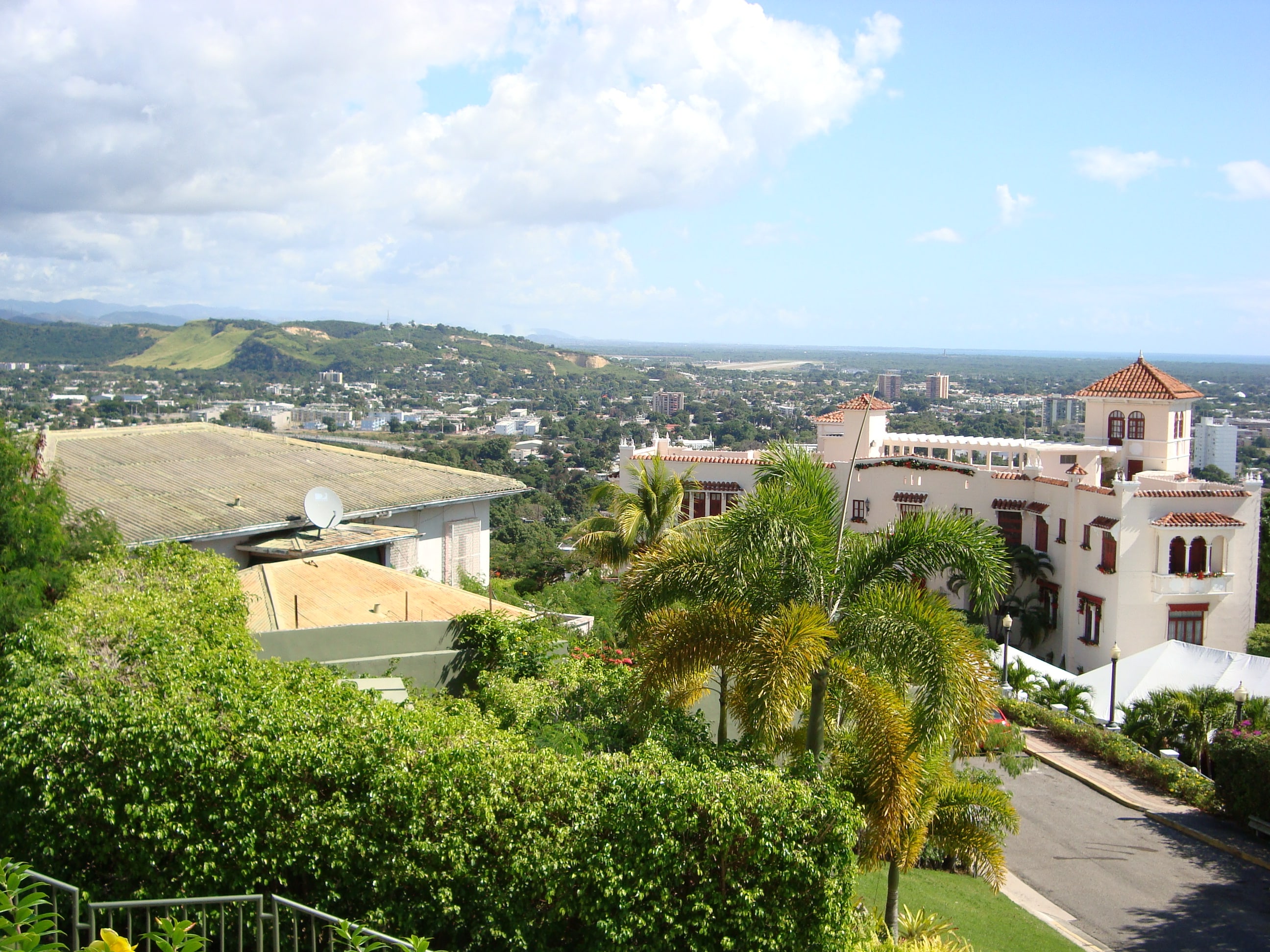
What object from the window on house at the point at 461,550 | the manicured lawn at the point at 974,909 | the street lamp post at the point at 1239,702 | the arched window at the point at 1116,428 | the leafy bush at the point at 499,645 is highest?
the arched window at the point at 1116,428

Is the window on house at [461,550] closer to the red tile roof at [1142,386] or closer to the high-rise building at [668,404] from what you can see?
the red tile roof at [1142,386]

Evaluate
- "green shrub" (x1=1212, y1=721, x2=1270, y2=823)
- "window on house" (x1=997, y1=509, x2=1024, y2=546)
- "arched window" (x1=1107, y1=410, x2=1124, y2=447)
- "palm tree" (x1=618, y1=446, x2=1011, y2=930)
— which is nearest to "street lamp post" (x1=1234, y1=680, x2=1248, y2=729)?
"green shrub" (x1=1212, y1=721, x2=1270, y2=823)

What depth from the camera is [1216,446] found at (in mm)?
93375

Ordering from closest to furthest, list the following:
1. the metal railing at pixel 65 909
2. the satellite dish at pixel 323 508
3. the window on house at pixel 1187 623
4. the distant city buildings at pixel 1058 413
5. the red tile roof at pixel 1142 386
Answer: the metal railing at pixel 65 909 < the satellite dish at pixel 323 508 < the window on house at pixel 1187 623 < the red tile roof at pixel 1142 386 < the distant city buildings at pixel 1058 413

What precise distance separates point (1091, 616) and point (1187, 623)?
8.98ft

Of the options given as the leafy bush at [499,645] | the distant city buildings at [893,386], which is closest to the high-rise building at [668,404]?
the distant city buildings at [893,386]

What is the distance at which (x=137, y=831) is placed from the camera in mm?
8195

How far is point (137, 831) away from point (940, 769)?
7.62 metres

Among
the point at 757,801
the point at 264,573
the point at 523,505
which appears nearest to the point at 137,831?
the point at 757,801

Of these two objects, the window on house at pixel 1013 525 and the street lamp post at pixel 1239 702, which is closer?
the street lamp post at pixel 1239 702

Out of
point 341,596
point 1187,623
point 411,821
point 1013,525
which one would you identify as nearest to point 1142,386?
point 1013,525

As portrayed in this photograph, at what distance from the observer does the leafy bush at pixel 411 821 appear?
7.46 metres

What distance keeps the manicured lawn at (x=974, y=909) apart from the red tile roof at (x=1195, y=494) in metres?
20.3

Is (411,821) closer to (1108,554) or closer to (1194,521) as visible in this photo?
(1108,554)
